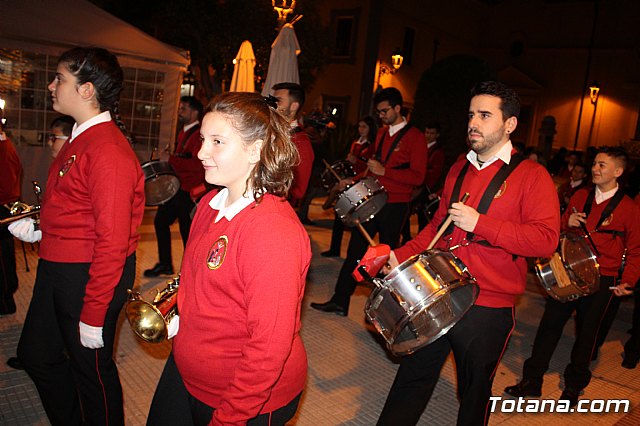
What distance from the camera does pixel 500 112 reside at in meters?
2.93

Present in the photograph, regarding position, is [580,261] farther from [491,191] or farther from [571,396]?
[491,191]

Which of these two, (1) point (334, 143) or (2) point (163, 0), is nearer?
(1) point (334, 143)

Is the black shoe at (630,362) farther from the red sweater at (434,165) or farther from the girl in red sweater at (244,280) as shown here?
the girl in red sweater at (244,280)

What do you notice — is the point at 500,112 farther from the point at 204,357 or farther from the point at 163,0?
the point at 163,0

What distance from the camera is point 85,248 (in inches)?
102

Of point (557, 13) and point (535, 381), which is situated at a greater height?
point (557, 13)

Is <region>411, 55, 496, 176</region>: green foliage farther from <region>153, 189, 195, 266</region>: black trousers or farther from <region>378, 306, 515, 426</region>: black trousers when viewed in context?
<region>378, 306, 515, 426</region>: black trousers

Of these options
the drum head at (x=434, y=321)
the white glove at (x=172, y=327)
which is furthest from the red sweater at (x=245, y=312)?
the drum head at (x=434, y=321)

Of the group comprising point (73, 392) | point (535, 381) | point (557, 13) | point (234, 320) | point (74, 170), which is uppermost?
point (557, 13)

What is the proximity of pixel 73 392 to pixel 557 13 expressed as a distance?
1328 inches

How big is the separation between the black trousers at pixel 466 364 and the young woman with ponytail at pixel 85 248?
1.57 meters

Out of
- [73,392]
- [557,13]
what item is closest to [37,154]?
[73,392]

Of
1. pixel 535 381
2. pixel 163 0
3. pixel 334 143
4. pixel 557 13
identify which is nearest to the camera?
pixel 535 381

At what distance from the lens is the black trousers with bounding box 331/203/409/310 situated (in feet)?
18.1
